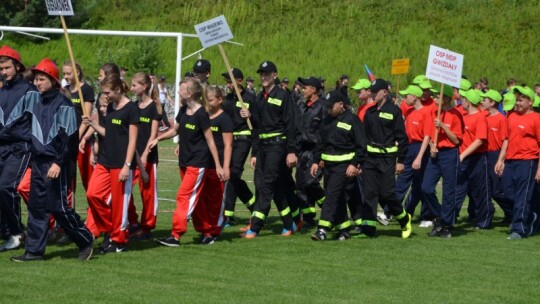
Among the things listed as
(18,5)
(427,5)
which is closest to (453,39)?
(427,5)

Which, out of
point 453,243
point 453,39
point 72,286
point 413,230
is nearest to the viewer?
point 72,286

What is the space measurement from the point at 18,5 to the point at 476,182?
129ft

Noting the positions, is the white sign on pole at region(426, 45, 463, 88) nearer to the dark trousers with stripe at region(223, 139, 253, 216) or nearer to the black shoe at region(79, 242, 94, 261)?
the dark trousers with stripe at region(223, 139, 253, 216)

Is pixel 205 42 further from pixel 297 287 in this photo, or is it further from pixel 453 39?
pixel 453 39

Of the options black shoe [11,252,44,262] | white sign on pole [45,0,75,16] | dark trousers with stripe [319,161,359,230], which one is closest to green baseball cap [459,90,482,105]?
dark trousers with stripe [319,161,359,230]

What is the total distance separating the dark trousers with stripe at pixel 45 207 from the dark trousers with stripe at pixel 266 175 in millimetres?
3275

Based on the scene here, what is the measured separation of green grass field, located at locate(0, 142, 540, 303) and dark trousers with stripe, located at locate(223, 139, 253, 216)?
1096 millimetres

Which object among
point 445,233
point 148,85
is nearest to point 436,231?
point 445,233

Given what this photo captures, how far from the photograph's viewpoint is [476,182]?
1669 centimetres

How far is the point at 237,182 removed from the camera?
15898 millimetres

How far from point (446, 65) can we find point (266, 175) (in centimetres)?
303

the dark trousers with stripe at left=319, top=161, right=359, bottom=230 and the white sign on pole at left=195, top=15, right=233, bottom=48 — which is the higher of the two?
the white sign on pole at left=195, top=15, right=233, bottom=48

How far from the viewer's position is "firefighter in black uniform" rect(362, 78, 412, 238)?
14727 mm

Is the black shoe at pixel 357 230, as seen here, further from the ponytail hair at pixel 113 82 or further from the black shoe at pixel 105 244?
the ponytail hair at pixel 113 82
